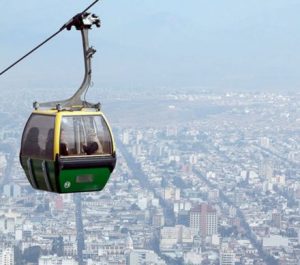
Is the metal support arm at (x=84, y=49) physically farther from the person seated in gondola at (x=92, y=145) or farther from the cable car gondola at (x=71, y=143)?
the person seated in gondola at (x=92, y=145)

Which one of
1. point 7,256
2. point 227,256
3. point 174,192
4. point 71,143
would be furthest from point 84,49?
point 174,192

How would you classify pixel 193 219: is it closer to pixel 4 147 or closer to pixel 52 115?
pixel 4 147

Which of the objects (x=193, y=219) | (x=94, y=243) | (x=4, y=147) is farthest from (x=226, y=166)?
(x=94, y=243)

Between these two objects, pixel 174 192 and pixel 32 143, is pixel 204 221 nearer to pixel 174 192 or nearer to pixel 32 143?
pixel 174 192

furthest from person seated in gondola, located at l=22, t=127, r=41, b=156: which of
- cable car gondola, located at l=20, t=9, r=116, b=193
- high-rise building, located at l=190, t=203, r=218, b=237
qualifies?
high-rise building, located at l=190, t=203, r=218, b=237

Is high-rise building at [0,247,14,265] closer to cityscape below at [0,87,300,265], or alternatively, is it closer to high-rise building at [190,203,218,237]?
cityscape below at [0,87,300,265]

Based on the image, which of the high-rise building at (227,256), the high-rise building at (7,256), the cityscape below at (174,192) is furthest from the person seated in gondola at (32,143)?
the high-rise building at (227,256)
